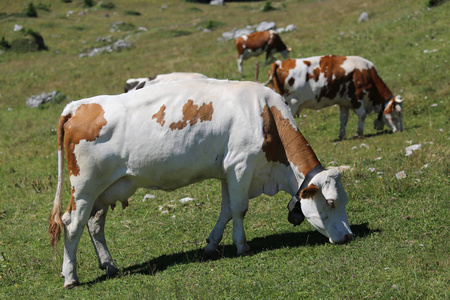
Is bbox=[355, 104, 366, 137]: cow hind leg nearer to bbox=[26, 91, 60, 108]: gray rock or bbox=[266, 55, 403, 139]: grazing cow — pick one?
bbox=[266, 55, 403, 139]: grazing cow

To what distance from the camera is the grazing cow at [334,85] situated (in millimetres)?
16922

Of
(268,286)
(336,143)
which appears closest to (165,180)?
(268,286)

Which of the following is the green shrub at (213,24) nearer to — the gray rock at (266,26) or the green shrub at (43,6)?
the gray rock at (266,26)

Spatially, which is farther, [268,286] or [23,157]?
[23,157]

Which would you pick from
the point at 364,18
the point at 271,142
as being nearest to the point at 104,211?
the point at 271,142

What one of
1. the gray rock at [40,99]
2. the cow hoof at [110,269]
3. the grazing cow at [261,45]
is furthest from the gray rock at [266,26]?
the cow hoof at [110,269]

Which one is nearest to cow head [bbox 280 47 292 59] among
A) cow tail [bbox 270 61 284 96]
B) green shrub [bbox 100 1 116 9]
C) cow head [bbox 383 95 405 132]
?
cow tail [bbox 270 61 284 96]

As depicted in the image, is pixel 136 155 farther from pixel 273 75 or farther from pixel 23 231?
pixel 273 75

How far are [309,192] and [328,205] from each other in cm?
39

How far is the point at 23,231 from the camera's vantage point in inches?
422

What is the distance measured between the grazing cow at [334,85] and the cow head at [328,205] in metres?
9.49

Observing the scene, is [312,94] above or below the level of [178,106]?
below

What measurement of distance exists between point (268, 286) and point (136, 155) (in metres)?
2.76

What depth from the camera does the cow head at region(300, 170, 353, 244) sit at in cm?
753
